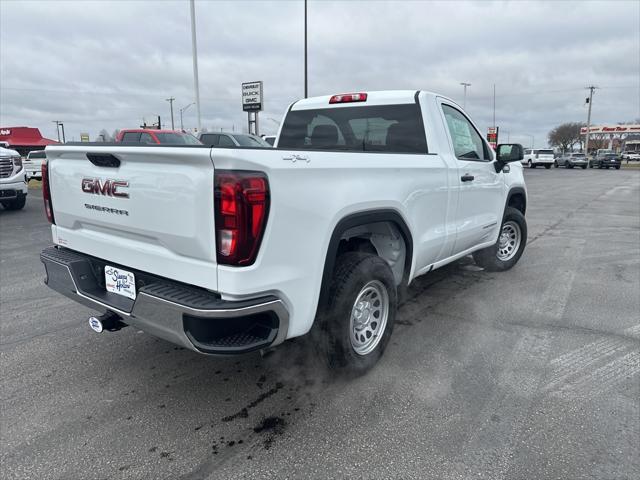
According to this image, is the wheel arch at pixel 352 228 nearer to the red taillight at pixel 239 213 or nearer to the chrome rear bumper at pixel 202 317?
the chrome rear bumper at pixel 202 317

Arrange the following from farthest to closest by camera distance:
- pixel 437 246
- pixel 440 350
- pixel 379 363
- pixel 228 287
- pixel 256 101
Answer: pixel 256 101, pixel 437 246, pixel 440 350, pixel 379 363, pixel 228 287

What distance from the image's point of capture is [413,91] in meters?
4.00

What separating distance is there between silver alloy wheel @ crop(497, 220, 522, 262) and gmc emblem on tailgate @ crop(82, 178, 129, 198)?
4688 millimetres

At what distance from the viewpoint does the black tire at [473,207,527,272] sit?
561cm

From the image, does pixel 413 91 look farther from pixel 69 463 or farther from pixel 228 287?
pixel 69 463

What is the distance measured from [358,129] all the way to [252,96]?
1035 inches

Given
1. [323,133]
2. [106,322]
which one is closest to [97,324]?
[106,322]

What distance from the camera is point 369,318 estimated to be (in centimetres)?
329

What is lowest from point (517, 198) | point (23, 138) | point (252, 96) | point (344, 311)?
point (344, 311)

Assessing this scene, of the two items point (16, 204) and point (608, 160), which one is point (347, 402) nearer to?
point (16, 204)

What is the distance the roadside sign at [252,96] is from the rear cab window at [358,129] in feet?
83.2

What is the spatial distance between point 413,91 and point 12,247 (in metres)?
6.76

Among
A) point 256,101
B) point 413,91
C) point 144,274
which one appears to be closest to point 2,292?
point 144,274

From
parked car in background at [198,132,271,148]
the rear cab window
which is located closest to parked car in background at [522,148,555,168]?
parked car in background at [198,132,271,148]
